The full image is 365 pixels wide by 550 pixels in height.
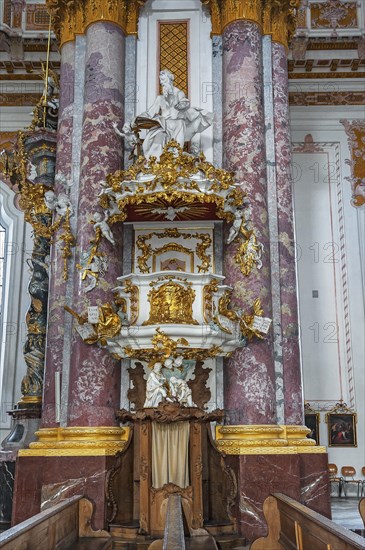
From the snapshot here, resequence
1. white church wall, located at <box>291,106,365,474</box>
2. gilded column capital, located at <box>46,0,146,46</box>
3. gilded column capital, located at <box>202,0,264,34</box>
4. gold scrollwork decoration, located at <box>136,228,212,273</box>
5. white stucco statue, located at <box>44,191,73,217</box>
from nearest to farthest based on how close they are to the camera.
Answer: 1. gold scrollwork decoration, located at <box>136,228,212,273</box>
2. white stucco statue, located at <box>44,191,73,217</box>
3. gilded column capital, located at <box>202,0,264,34</box>
4. gilded column capital, located at <box>46,0,146,46</box>
5. white church wall, located at <box>291,106,365,474</box>

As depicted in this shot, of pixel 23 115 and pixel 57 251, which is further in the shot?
pixel 23 115

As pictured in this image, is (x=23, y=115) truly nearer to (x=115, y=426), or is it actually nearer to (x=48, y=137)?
(x=48, y=137)

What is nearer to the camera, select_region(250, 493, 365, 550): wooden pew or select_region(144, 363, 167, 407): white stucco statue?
select_region(250, 493, 365, 550): wooden pew

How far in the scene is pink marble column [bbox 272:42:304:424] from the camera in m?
9.04

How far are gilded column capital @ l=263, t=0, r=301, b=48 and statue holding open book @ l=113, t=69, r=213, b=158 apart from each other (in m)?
1.97

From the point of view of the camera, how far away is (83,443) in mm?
8406

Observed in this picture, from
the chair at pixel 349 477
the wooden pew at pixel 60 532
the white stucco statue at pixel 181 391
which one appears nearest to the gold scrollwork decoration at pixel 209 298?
the white stucco statue at pixel 181 391

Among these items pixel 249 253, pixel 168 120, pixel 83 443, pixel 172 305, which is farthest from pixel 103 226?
pixel 83 443

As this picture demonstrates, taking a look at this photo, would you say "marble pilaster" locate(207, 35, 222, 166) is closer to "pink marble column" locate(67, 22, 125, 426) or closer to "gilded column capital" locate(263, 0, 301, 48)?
"gilded column capital" locate(263, 0, 301, 48)

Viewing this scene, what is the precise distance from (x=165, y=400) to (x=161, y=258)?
6.91 ft

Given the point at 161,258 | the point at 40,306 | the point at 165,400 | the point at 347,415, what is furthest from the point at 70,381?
the point at 347,415

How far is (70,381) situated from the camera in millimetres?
8852

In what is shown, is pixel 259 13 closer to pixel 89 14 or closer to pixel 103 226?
pixel 89 14

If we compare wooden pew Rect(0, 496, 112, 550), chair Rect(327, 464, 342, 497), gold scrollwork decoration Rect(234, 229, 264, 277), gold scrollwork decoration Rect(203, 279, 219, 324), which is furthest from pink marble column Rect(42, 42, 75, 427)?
chair Rect(327, 464, 342, 497)
